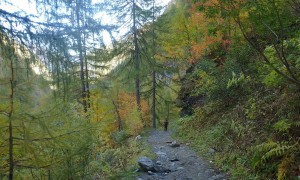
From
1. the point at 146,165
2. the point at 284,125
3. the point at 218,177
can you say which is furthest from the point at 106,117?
the point at 284,125

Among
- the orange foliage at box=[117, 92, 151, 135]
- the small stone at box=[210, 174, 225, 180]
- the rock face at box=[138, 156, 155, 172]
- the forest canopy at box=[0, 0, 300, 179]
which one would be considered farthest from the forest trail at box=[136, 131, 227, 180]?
the orange foliage at box=[117, 92, 151, 135]

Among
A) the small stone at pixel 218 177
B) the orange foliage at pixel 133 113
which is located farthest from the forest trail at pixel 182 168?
the orange foliage at pixel 133 113

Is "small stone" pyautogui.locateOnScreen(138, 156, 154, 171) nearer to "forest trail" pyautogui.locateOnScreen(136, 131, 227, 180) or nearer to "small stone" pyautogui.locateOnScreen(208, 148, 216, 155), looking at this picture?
"forest trail" pyautogui.locateOnScreen(136, 131, 227, 180)

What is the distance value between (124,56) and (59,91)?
1473 centimetres

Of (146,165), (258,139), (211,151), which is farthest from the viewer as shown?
(211,151)

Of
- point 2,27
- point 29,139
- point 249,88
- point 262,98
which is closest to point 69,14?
point 2,27

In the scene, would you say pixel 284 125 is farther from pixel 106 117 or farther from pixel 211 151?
pixel 106 117

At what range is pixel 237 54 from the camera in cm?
965

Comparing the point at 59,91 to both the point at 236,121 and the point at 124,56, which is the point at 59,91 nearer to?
the point at 236,121

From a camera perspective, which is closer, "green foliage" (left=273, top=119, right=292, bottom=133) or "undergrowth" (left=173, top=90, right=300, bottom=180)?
"undergrowth" (left=173, top=90, right=300, bottom=180)

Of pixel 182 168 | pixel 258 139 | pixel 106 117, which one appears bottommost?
pixel 182 168

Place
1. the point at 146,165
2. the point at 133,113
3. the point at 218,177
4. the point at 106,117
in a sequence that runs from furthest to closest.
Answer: the point at 133,113
the point at 146,165
the point at 106,117
the point at 218,177

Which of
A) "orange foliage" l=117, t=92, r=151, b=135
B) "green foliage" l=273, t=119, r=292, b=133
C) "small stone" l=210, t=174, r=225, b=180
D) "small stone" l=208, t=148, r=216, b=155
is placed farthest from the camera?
"orange foliage" l=117, t=92, r=151, b=135

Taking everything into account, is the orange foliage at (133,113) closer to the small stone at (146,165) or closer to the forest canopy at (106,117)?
the forest canopy at (106,117)
